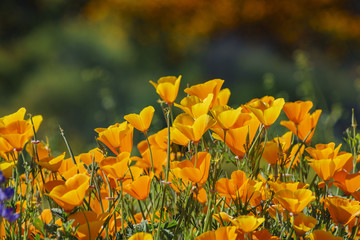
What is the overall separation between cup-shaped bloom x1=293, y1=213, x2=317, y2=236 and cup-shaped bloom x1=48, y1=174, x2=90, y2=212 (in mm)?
345

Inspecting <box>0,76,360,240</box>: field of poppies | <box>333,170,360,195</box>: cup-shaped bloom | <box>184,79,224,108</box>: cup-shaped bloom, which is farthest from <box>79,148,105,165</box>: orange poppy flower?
<box>333,170,360,195</box>: cup-shaped bloom

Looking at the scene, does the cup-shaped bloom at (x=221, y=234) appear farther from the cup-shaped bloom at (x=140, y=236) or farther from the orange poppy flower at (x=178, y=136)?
the orange poppy flower at (x=178, y=136)

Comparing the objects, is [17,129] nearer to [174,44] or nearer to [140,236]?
[140,236]

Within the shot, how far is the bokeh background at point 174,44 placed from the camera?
566cm

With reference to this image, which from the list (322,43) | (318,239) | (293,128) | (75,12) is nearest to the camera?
(318,239)

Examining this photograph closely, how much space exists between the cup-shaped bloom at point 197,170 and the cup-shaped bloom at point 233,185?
0.03 m

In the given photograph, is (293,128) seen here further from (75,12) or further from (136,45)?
(75,12)

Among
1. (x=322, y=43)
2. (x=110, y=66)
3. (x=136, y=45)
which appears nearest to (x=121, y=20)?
(x=136, y=45)

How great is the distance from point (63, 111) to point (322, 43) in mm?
3819

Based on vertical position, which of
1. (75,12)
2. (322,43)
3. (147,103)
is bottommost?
(147,103)

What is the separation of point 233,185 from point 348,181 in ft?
0.82

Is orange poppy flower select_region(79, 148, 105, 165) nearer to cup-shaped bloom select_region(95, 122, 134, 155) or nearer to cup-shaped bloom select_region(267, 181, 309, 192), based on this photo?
cup-shaped bloom select_region(95, 122, 134, 155)

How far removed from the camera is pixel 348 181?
37.6 inches

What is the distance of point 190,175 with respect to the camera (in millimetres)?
824
